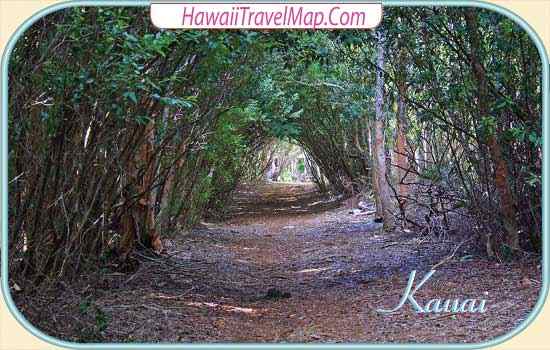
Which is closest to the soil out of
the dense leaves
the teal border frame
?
the teal border frame

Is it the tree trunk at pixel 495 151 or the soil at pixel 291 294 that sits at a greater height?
the tree trunk at pixel 495 151

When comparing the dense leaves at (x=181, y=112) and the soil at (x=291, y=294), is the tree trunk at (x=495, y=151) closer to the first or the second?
the dense leaves at (x=181, y=112)

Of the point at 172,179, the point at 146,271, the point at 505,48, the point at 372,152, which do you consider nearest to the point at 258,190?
the point at 372,152

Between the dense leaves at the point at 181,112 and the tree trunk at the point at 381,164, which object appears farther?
the tree trunk at the point at 381,164

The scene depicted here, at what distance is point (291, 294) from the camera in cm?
689

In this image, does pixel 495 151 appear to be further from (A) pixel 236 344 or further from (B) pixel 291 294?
(A) pixel 236 344

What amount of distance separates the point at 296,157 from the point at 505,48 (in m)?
43.7

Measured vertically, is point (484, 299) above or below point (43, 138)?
below

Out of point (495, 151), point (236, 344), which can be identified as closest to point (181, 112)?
point (495, 151)

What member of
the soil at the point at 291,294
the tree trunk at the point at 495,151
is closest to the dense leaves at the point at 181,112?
the tree trunk at the point at 495,151

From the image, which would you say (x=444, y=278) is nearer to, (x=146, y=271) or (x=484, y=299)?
(x=484, y=299)

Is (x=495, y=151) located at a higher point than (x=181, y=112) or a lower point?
lower

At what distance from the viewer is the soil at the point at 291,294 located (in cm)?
460

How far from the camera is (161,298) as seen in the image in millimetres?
6680
